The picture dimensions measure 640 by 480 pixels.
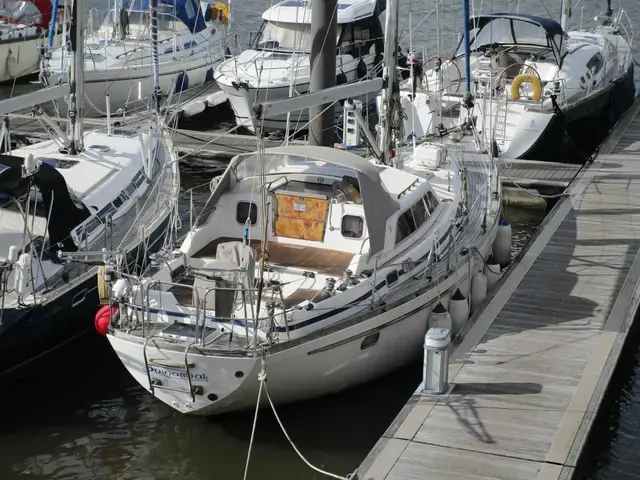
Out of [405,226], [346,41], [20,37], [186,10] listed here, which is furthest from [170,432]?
[20,37]

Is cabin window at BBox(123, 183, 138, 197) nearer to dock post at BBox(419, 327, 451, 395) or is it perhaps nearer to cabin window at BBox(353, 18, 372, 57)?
dock post at BBox(419, 327, 451, 395)

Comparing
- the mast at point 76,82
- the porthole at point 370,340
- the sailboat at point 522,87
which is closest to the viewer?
the porthole at point 370,340

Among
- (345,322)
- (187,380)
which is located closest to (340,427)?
(345,322)

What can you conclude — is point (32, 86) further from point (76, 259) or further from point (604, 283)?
point (604, 283)

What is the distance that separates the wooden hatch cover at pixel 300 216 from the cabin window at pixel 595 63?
12.9 metres

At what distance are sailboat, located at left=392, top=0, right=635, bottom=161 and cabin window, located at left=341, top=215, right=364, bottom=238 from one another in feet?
20.0

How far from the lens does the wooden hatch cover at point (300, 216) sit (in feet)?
48.1

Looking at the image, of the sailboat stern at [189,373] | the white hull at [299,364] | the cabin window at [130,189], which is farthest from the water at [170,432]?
the cabin window at [130,189]

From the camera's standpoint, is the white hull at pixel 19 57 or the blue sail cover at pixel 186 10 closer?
the blue sail cover at pixel 186 10

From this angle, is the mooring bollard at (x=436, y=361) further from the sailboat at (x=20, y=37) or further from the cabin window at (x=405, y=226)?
the sailboat at (x=20, y=37)

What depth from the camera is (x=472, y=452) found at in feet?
36.3

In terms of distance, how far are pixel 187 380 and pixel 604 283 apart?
6648 millimetres

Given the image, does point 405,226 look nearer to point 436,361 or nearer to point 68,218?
point 436,361

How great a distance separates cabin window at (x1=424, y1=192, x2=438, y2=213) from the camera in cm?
1531
